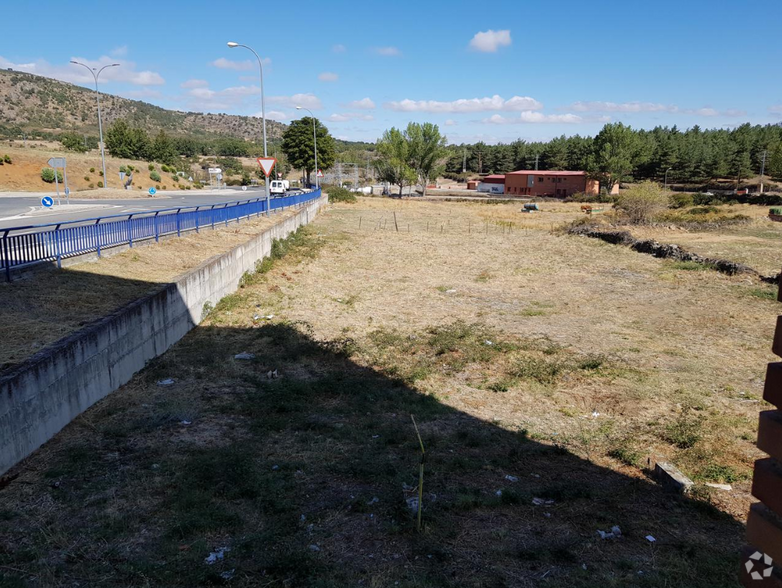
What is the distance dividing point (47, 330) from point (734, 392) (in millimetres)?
10726

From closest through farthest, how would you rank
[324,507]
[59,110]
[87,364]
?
[324,507] → [87,364] → [59,110]

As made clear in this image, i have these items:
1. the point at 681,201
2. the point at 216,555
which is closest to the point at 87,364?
the point at 216,555

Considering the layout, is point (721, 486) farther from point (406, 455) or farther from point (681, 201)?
point (681, 201)

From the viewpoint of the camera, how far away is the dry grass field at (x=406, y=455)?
4.61 meters

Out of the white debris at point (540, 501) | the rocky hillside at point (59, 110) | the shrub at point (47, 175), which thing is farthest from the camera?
the rocky hillside at point (59, 110)

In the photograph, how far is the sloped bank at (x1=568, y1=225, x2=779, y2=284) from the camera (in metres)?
20.0

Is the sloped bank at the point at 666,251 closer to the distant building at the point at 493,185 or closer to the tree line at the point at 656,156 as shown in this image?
the tree line at the point at 656,156

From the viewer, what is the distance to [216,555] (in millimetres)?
4625

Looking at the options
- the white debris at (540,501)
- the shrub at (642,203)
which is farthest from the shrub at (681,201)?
the white debris at (540,501)

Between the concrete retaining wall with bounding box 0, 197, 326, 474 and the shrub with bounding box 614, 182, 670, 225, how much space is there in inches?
1373

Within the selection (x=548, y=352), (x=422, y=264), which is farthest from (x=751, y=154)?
(x=548, y=352)

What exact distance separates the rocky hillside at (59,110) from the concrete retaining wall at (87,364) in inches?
4203

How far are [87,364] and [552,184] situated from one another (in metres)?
85.0

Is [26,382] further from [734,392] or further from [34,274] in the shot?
[734,392]
